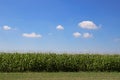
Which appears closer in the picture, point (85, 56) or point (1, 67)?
point (1, 67)

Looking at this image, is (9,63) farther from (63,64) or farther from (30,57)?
(63,64)

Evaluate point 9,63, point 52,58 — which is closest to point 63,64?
point 52,58

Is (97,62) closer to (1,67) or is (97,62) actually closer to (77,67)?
(77,67)

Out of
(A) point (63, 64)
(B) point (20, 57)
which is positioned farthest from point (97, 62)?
(B) point (20, 57)

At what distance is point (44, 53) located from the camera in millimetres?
25547

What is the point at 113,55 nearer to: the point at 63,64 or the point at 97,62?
the point at 97,62

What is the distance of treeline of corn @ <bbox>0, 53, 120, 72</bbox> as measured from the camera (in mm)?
24234

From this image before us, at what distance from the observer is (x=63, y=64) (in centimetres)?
2498

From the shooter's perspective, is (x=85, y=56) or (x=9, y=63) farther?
(x=85, y=56)

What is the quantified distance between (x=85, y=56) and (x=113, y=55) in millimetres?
2879

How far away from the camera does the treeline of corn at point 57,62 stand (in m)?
24.2

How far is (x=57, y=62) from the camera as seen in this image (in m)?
24.9

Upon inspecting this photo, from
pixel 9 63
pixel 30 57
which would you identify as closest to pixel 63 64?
pixel 30 57

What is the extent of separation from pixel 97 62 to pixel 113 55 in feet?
7.27
